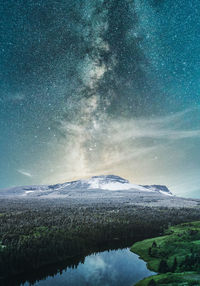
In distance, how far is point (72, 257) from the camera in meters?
51.2

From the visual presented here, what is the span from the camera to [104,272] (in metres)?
41.2

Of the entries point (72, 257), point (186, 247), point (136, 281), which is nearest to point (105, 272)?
point (136, 281)

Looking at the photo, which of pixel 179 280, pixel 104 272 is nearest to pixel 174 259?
pixel 179 280

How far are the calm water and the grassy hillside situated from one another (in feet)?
8.42

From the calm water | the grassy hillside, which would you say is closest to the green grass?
the grassy hillside

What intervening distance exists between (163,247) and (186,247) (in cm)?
558

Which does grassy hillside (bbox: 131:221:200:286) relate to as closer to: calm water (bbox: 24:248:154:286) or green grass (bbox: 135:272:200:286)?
green grass (bbox: 135:272:200:286)

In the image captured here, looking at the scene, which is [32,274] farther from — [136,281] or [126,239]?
[126,239]

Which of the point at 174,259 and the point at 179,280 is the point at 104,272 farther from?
the point at 179,280

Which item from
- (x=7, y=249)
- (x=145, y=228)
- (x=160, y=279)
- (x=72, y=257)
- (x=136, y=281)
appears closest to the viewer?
(x=160, y=279)

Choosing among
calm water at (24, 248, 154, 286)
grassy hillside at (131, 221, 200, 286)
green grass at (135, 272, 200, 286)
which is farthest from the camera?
calm water at (24, 248, 154, 286)

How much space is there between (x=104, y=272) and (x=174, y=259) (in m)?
14.8

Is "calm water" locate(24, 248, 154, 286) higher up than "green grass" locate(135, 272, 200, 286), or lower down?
lower down

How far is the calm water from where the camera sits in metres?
35.7
